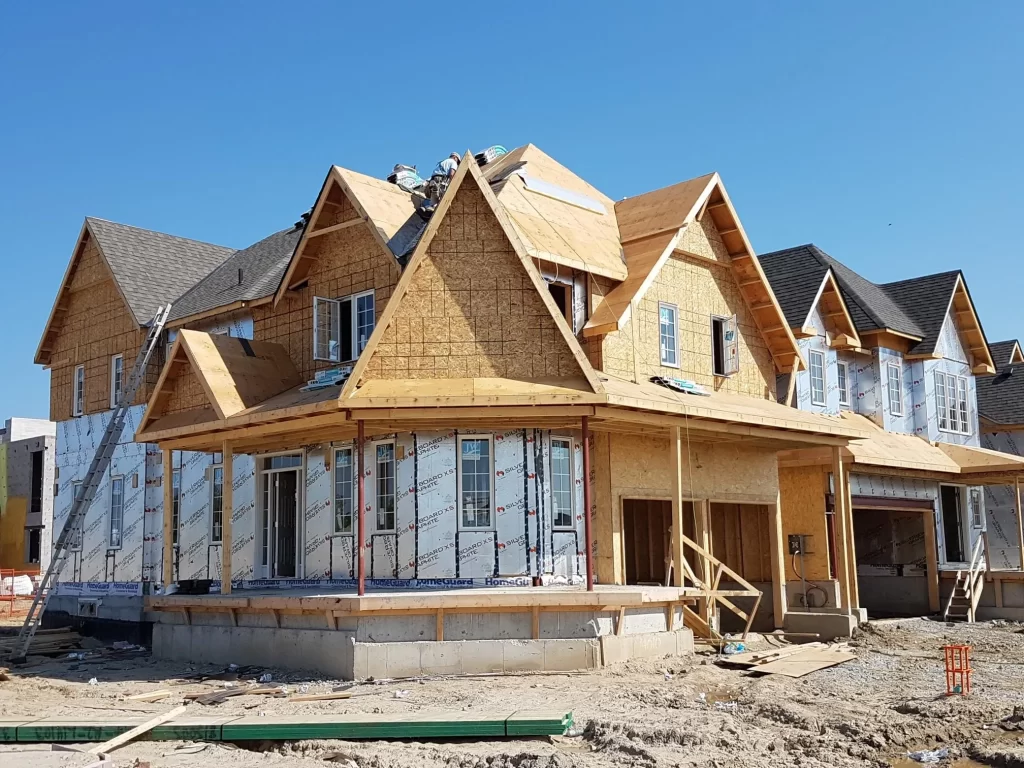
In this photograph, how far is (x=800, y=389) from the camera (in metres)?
23.9

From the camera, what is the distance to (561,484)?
18.1 metres

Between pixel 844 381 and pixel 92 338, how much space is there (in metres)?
19.0

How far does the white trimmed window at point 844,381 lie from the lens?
25.8 metres

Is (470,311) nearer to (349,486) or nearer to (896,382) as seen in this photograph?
(349,486)

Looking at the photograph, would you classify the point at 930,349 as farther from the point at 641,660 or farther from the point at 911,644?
the point at 641,660

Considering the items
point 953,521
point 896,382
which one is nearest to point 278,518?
point 896,382

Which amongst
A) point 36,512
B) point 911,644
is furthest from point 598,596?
point 36,512

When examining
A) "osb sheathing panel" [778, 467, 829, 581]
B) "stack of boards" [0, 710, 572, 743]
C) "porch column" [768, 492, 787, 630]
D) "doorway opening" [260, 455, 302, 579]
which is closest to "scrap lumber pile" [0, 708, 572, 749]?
"stack of boards" [0, 710, 572, 743]

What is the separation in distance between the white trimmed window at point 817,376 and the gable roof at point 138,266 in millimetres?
15868

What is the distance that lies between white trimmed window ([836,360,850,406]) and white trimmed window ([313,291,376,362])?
12.4 meters

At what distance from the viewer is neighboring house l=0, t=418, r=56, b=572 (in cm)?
4600

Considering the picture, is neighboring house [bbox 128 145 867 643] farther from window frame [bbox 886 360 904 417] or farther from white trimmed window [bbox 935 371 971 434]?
white trimmed window [bbox 935 371 971 434]

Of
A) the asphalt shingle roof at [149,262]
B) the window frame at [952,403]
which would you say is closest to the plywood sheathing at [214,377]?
the asphalt shingle roof at [149,262]

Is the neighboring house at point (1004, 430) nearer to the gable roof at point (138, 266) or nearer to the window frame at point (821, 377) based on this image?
the window frame at point (821, 377)
